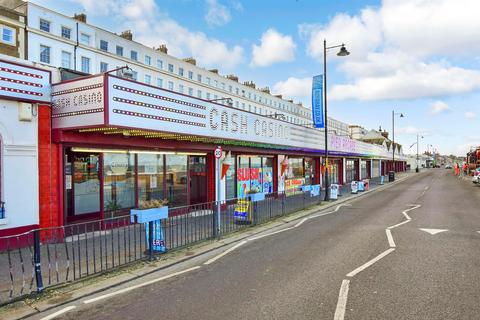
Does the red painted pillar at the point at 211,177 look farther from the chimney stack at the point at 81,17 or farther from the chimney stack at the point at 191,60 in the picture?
the chimney stack at the point at 191,60

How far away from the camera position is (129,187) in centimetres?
1328

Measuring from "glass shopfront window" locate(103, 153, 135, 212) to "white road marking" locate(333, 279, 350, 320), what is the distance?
30.4ft

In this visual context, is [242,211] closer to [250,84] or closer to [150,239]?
[150,239]

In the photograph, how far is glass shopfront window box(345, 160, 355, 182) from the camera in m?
38.2

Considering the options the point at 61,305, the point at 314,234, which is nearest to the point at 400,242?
the point at 314,234

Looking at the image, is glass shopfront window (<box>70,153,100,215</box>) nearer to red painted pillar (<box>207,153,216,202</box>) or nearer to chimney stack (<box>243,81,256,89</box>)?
red painted pillar (<box>207,153,216,202</box>)

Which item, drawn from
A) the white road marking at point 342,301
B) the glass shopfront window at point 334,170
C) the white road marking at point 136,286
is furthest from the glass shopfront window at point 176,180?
the glass shopfront window at point 334,170

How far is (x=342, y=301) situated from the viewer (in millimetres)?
5602

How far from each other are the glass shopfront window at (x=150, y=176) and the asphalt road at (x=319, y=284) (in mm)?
5764

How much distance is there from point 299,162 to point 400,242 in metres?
17.8

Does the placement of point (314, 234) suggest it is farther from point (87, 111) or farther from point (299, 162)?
point (299, 162)

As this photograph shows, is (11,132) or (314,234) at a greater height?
(11,132)

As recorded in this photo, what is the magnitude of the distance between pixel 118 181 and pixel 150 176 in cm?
156

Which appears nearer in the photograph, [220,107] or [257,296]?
[257,296]
